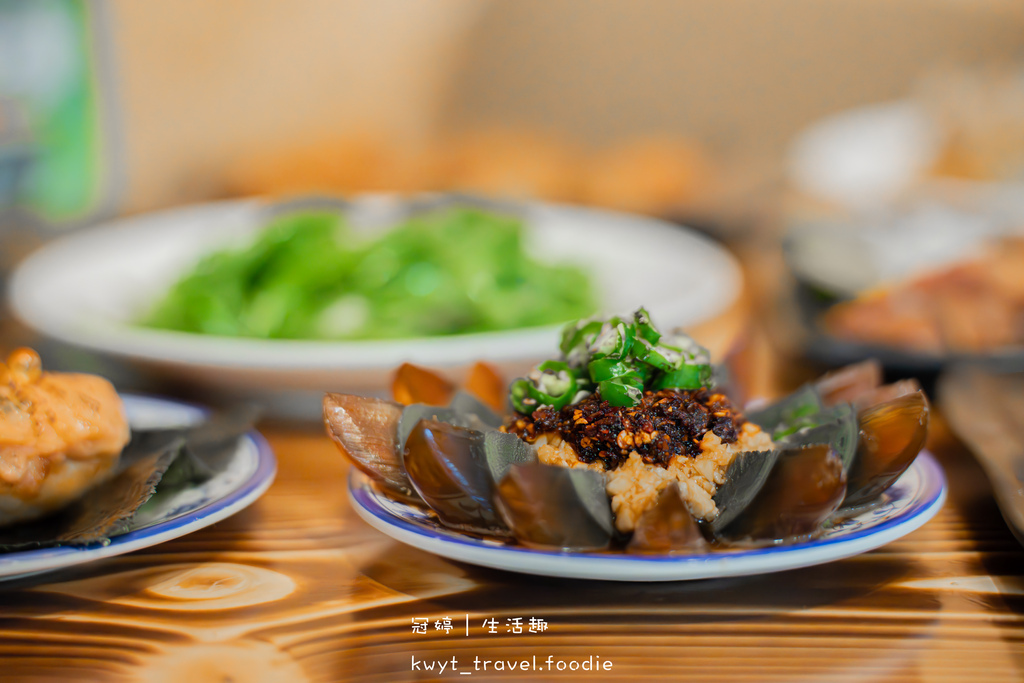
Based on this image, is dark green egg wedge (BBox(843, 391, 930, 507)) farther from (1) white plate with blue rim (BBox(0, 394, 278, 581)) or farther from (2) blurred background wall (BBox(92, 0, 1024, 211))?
(2) blurred background wall (BBox(92, 0, 1024, 211))

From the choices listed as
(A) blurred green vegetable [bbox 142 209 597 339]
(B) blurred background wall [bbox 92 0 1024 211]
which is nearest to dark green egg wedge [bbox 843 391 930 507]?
(A) blurred green vegetable [bbox 142 209 597 339]

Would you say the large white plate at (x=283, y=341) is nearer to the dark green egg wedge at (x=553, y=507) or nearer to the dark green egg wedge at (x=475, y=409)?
the dark green egg wedge at (x=475, y=409)

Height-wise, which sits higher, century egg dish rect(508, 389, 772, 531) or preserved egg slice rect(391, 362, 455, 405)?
century egg dish rect(508, 389, 772, 531)

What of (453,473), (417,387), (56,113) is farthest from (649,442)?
(56,113)

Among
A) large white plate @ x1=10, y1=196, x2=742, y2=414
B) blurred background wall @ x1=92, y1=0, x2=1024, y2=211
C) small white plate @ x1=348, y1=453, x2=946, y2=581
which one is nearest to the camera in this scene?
small white plate @ x1=348, y1=453, x2=946, y2=581

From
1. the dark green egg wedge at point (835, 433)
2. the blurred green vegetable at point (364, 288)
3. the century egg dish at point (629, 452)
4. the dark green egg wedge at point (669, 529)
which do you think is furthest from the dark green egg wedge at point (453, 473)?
the blurred green vegetable at point (364, 288)

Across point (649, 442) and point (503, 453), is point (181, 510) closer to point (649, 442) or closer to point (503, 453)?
point (503, 453)
